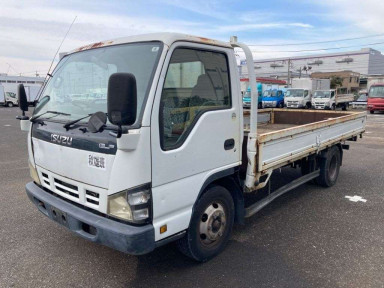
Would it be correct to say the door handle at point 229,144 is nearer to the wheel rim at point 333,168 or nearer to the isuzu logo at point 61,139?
the isuzu logo at point 61,139

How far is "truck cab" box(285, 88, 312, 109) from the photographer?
2875cm

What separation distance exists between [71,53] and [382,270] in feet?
13.0

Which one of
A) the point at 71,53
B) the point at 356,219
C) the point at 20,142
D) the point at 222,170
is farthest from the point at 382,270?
the point at 20,142

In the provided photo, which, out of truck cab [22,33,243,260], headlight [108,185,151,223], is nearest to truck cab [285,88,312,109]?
truck cab [22,33,243,260]

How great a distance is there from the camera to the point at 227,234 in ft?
11.1

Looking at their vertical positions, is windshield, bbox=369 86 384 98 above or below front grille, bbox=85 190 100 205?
above

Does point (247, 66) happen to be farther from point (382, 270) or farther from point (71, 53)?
point (382, 270)

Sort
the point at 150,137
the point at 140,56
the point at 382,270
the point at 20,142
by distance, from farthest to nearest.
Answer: the point at 20,142, the point at 382,270, the point at 140,56, the point at 150,137

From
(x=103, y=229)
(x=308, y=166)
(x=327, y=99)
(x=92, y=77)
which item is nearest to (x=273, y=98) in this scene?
(x=327, y=99)

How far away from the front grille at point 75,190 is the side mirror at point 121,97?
72 cm

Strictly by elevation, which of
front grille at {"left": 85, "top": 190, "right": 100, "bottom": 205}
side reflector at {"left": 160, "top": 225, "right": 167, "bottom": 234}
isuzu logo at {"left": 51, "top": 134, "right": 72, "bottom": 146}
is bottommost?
side reflector at {"left": 160, "top": 225, "right": 167, "bottom": 234}

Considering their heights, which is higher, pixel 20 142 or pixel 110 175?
pixel 110 175

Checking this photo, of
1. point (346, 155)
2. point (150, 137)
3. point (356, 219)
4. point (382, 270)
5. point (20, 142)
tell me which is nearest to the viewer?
point (150, 137)

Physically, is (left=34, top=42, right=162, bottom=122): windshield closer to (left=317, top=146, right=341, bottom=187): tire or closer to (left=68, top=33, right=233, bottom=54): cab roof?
(left=68, top=33, right=233, bottom=54): cab roof
